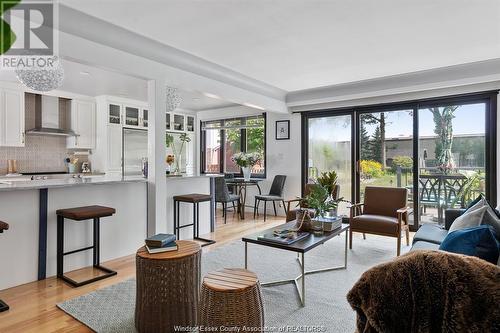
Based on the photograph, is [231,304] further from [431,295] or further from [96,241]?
[96,241]

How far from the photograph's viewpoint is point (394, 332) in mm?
1202

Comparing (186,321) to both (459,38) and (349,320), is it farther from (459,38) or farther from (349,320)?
(459,38)

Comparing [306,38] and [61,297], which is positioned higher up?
[306,38]

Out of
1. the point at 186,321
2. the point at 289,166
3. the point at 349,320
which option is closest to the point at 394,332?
the point at 349,320

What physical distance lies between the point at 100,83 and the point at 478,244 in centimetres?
531

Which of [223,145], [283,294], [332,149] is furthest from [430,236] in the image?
[223,145]

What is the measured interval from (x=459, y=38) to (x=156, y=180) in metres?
3.70

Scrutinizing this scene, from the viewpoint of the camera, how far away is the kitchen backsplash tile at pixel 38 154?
5352 mm

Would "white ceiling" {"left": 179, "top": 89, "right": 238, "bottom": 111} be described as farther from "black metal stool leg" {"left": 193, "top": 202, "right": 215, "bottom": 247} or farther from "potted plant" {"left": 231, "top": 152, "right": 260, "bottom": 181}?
"black metal stool leg" {"left": 193, "top": 202, "right": 215, "bottom": 247}

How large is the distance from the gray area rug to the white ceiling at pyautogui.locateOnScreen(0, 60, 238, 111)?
2.33 meters

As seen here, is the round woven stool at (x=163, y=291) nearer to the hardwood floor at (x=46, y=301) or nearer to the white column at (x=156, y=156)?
the hardwood floor at (x=46, y=301)

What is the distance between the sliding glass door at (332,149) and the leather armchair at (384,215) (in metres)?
1.38

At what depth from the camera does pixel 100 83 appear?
16.6 ft

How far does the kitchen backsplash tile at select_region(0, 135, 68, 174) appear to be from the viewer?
5352 mm
